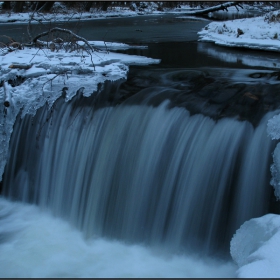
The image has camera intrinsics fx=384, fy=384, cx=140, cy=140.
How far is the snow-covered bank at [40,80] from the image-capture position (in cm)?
463

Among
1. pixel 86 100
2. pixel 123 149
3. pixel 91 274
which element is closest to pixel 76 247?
pixel 91 274

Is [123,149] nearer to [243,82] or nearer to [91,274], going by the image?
[91,274]

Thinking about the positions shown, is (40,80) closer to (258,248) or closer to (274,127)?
(274,127)

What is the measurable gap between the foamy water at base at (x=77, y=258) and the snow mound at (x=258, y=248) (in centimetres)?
59

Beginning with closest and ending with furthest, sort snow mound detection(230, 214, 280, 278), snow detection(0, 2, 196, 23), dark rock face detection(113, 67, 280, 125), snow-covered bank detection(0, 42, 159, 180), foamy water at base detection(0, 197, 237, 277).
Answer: snow mound detection(230, 214, 280, 278) → foamy water at base detection(0, 197, 237, 277) → dark rock face detection(113, 67, 280, 125) → snow-covered bank detection(0, 42, 159, 180) → snow detection(0, 2, 196, 23)

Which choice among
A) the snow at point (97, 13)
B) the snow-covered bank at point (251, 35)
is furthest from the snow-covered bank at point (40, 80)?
the snow at point (97, 13)

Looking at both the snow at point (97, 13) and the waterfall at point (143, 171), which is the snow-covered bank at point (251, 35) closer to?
the waterfall at point (143, 171)

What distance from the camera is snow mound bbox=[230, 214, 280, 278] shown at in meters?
2.05

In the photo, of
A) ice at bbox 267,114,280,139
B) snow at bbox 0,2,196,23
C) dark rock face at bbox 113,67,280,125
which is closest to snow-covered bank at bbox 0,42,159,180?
dark rock face at bbox 113,67,280,125

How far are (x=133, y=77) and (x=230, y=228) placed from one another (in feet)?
→ 9.35

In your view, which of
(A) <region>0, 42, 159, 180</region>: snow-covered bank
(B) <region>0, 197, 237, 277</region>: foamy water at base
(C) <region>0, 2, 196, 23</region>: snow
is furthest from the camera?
(C) <region>0, 2, 196, 23</region>: snow

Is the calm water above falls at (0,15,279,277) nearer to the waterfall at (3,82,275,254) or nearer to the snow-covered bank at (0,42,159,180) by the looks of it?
the waterfall at (3,82,275,254)

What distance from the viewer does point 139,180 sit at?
3.73m

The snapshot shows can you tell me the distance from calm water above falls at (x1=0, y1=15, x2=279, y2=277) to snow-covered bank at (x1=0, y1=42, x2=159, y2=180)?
0.14 m
